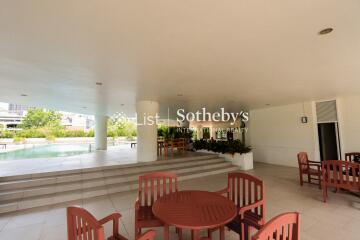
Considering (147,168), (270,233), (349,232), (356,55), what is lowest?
(349,232)

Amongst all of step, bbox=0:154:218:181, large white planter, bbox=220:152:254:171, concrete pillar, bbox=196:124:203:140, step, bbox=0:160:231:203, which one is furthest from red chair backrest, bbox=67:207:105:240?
concrete pillar, bbox=196:124:203:140

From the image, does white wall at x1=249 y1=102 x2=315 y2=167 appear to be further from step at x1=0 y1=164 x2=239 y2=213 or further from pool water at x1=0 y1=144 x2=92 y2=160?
pool water at x1=0 y1=144 x2=92 y2=160

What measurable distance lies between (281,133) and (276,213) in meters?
5.53

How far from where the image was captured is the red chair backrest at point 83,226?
1204 mm

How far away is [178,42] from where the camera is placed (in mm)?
2346

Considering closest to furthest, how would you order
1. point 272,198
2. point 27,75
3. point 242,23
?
point 242,23 → point 27,75 → point 272,198

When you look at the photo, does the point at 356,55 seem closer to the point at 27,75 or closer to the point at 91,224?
the point at 91,224

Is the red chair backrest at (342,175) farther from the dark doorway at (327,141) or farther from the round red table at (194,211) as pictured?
the dark doorway at (327,141)

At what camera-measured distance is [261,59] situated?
9.55 ft

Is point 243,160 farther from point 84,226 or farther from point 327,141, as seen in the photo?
point 84,226

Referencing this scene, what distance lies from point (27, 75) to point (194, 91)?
3823 millimetres

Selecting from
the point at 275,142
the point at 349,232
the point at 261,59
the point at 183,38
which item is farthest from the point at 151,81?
the point at 275,142

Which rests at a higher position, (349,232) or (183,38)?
(183,38)

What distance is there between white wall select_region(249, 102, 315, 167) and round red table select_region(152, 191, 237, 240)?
6520 millimetres
